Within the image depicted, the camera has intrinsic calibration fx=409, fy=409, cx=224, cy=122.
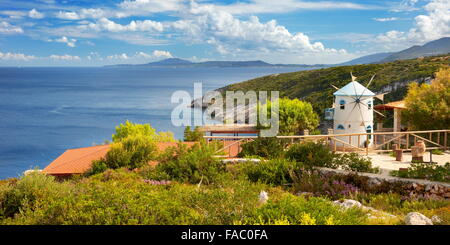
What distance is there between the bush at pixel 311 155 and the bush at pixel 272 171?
0.55 meters

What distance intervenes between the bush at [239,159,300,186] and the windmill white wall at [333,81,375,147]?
32.3 ft

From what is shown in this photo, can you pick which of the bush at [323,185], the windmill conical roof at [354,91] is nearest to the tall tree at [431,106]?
the windmill conical roof at [354,91]

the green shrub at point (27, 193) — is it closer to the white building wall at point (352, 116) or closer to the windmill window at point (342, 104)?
the white building wall at point (352, 116)

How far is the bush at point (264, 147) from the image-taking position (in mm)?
12055

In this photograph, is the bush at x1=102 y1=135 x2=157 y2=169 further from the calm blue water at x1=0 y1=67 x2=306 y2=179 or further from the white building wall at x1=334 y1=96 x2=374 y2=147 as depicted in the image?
the calm blue water at x1=0 y1=67 x2=306 y2=179

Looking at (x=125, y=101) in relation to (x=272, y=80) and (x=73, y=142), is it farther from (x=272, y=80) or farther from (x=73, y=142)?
(x=73, y=142)

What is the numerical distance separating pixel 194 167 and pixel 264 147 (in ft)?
9.33

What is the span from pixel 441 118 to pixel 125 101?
91142 mm

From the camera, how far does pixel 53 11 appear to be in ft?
45.5

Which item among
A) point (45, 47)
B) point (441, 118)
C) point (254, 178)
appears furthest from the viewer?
point (441, 118)

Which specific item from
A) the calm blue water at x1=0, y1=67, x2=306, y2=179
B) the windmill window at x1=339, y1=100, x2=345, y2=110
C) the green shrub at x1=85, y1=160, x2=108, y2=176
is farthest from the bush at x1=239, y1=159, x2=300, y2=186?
the calm blue water at x1=0, y1=67, x2=306, y2=179

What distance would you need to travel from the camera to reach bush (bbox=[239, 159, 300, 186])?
9.55 metres
